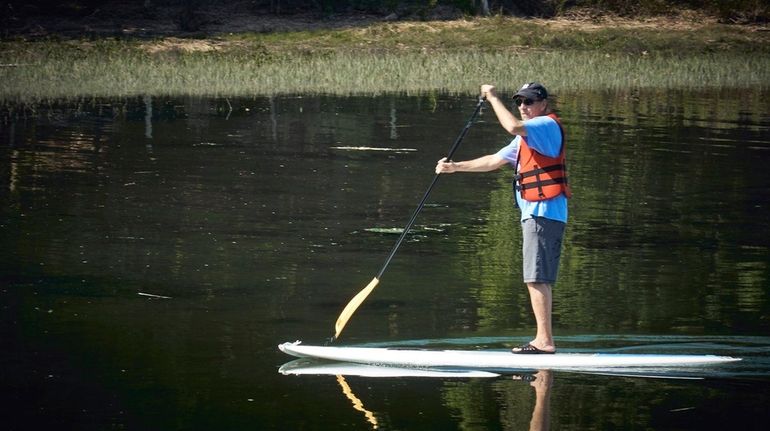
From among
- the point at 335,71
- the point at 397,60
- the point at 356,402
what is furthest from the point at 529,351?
the point at 397,60

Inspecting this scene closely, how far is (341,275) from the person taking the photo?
1155 centimetres

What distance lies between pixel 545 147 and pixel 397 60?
28.8 meters

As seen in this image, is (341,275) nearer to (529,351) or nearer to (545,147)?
(529,351)

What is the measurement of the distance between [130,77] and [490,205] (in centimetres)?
1780

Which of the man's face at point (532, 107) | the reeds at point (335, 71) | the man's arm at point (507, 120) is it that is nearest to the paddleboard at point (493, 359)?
the man's arm at point (507, 120)

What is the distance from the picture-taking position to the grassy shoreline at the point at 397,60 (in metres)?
31.1

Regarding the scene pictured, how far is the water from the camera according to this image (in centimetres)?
782

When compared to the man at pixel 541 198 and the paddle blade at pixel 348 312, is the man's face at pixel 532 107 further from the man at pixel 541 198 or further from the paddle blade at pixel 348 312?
the paddle blade at pixel 348 312

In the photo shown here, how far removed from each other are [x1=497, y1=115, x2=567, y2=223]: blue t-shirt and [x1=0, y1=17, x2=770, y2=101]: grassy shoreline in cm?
1953

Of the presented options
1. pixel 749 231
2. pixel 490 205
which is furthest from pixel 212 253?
pixel 749 231

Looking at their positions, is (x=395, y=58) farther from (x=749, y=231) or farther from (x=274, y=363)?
(x=274, y=363)

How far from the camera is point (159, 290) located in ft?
35.3

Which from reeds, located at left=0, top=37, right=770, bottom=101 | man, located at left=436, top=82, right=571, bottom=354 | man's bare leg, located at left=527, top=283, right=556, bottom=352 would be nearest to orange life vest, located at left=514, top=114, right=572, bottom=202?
man, located at left=436, top=82, right=571, bottom=354

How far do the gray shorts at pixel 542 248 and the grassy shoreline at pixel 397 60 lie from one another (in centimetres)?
1953
